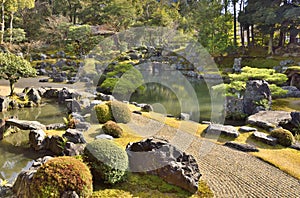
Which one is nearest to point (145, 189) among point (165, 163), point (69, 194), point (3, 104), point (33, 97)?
point (165, 163)

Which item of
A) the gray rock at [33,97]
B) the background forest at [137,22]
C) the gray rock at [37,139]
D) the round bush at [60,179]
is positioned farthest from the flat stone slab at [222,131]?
the background forest at [137,22]

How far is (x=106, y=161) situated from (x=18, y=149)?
A: 5469mm

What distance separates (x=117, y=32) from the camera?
35375mm

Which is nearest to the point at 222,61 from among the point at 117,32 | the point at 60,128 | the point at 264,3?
the point at 264,3

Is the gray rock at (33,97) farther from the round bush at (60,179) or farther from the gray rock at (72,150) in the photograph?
the round bush at (60,179)

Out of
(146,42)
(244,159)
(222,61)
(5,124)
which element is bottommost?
(244,159)

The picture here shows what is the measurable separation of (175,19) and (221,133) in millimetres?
31909

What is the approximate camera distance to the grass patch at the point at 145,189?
627 cm

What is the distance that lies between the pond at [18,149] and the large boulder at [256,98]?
10.5 m

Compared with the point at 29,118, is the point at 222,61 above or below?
above

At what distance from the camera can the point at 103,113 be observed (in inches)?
483

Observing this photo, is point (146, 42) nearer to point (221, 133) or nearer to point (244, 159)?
point (221, 133)

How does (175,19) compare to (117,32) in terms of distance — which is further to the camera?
(175,19)

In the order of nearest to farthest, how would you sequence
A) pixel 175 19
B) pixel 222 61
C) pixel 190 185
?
pixel 190 185 < pixel 222 61 < pixel 175 19
